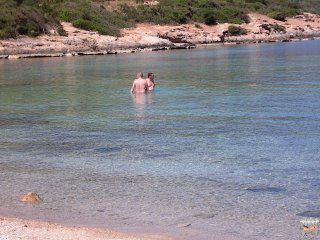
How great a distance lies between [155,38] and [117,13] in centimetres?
956

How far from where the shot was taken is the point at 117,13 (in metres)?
67.8

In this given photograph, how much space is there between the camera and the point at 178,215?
7816mm

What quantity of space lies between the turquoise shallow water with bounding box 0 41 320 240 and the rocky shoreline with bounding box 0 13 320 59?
88.7 ft

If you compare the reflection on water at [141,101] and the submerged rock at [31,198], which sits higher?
the submerged rock at [31,198]

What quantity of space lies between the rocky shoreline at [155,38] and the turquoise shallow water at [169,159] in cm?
2704

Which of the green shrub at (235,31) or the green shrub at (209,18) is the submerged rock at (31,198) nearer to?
the green shrub at (235,31)

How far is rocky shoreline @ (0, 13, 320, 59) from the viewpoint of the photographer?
49062 millimetres

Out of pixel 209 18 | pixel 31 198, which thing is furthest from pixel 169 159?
pixel 209 18

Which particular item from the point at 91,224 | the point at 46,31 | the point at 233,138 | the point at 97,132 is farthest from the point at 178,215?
the point at 46,31

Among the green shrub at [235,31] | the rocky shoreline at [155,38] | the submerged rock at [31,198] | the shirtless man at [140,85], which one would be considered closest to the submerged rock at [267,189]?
the submerged rock at [31,198]

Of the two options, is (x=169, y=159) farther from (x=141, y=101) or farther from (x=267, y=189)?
(x=141, y=101)

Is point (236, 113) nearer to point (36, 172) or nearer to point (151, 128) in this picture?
point (151, 128)

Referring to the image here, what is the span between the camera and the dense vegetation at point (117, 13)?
52.8 metres

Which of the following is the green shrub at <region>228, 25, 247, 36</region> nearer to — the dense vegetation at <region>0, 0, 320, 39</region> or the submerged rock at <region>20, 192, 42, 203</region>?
the dense vegetation at <region>0, 0, 320, 39</region>
